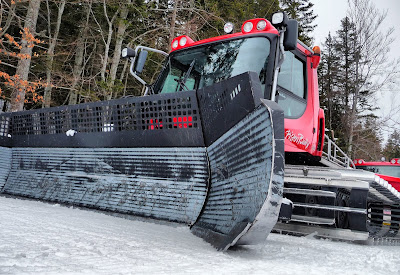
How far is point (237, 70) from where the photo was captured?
4461 mm

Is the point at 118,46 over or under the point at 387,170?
over

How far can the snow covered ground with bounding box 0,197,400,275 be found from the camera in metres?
1.82

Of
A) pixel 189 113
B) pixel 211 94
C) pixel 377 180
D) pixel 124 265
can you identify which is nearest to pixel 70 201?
pixel 189 113

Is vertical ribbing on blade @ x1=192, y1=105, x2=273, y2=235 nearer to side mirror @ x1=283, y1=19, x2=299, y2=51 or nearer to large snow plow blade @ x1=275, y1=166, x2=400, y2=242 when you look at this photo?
large snow plow blade @ x1=275, y1=166, x2=400, y2=242

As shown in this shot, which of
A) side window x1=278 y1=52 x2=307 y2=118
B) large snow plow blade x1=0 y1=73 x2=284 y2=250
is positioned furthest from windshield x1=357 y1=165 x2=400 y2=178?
large snow plow blade x1=0 y1=73 x2=284 y2=250

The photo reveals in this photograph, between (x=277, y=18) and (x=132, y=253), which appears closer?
(x=132, y=253)

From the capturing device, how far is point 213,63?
4789 mm

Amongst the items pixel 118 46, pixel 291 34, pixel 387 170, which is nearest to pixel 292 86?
pixel 291 34

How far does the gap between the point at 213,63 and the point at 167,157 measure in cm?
181

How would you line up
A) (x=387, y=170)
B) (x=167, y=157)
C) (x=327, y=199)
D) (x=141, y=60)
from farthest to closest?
(x=387, y=170) → (x=141, y=60) → (x=327, y=199) → (x=167, y=157)

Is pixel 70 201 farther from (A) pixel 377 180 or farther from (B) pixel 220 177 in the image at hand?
(A) pixel 377 180

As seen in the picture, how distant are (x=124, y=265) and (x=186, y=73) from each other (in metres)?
3.51

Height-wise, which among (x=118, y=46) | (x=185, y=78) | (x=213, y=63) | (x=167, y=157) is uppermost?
A: (x=118, y=46)

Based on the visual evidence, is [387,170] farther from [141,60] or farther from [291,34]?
[141,60]
